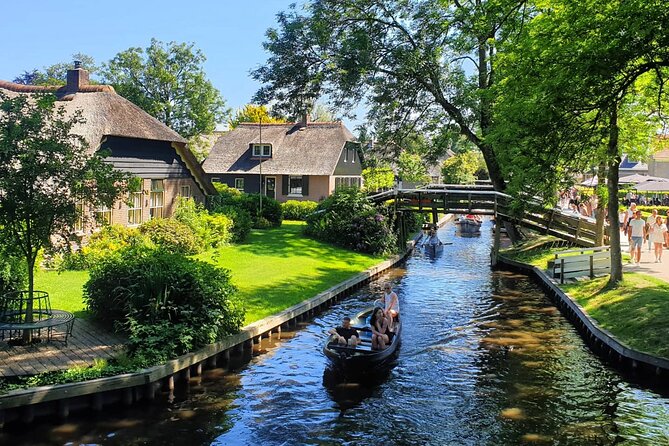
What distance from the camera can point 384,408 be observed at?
1212cm

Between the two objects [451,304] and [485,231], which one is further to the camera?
[485,231]

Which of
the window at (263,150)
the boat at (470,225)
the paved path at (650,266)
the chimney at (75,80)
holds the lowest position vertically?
the paved path at (650,266)

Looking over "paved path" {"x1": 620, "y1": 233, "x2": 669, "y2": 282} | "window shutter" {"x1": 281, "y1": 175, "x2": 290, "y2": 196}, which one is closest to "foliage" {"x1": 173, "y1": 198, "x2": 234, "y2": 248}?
"paved path" {"x1": 620, "y1": 233, "x2": 669, "y2": 282}

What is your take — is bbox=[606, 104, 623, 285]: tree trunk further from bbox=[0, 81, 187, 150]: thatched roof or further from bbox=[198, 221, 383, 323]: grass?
bbox=[0, 81, 187, 150]: thatched roof

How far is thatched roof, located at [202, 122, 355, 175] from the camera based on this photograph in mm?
49028

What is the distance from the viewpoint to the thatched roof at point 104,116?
930 inches

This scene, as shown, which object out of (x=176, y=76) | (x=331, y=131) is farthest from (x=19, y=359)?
(x=176, y=76)

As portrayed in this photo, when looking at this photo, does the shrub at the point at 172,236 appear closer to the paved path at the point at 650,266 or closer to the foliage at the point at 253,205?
the foliage at the point at 253,205

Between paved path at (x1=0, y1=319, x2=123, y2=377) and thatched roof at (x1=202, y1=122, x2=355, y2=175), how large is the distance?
115 feet

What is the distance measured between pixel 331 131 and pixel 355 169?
17.8ft

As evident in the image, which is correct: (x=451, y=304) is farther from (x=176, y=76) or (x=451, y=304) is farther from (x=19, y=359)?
(x=176, y=76)

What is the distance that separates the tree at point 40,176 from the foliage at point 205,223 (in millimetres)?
12461

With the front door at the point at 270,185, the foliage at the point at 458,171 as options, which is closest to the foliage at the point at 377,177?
the front door at the point at 270,185

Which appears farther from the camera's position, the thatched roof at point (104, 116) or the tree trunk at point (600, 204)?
the thatched roof at point (104, 116)
